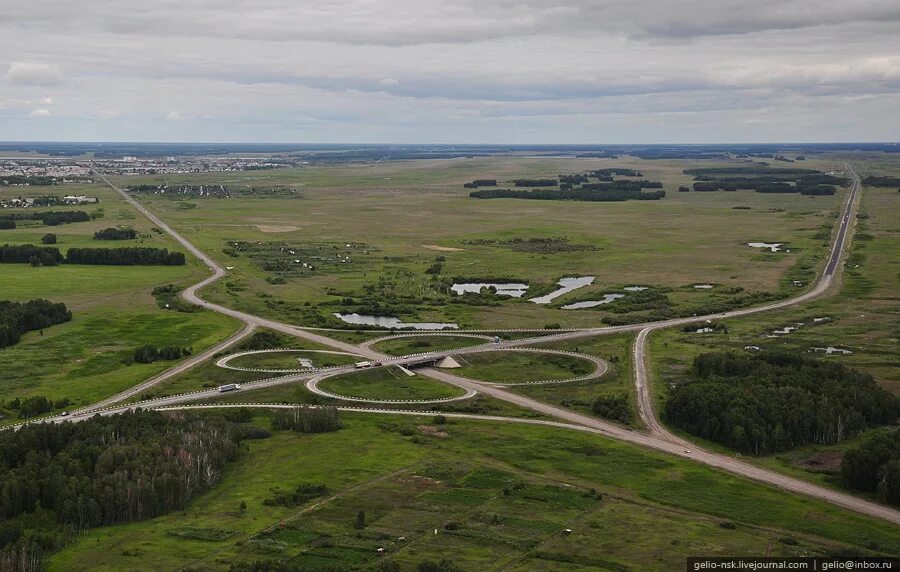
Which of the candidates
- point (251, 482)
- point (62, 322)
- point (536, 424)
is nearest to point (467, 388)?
point (536, 424)

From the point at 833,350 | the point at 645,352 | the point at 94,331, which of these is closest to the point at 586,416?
the point at 645,352

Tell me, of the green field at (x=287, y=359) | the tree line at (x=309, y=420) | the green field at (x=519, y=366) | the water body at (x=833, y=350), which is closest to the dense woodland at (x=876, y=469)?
the green field at (x=519, y=366)

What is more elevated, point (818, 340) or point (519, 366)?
point (818, 340)

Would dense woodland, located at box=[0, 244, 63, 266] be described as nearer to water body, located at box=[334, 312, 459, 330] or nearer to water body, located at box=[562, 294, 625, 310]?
water body, located at box=[334, 312, 459, 330]

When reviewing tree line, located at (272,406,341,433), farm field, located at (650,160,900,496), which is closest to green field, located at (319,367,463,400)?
tree line, located at (272,406,341,433)

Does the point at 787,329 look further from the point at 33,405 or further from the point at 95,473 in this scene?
the point at 33,405

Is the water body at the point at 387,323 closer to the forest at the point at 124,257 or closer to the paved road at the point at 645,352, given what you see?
the paved road at the point at 645,352
